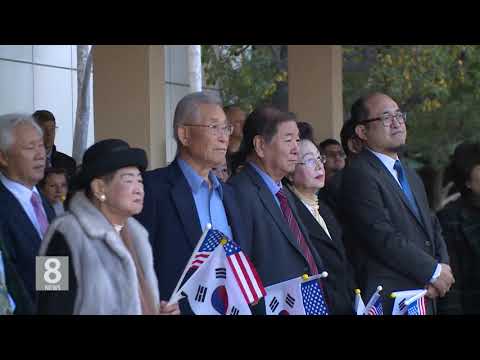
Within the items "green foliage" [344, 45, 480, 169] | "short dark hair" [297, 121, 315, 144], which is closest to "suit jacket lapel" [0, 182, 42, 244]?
"short dark hair" [297, 121, 315, 144]

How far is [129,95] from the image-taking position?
7773 mm

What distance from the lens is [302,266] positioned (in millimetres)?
6375

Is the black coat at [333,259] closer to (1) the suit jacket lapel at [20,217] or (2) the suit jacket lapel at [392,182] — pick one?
(2) the suit jacket lapel at [392,182]

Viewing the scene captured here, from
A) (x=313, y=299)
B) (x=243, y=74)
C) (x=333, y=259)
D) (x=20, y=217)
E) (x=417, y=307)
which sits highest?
(x=243, y=74)

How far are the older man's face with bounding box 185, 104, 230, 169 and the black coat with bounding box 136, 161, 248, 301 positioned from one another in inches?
8.2

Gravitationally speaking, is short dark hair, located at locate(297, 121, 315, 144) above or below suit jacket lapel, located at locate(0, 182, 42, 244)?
above

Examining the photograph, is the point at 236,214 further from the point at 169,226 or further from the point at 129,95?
the point at 129,95

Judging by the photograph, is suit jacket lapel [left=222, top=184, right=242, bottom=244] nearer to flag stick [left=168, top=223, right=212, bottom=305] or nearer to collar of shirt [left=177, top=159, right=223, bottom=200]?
collar of shirt [left=177, top=159, right=223, bottom=200]

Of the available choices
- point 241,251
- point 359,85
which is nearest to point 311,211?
point 241,251

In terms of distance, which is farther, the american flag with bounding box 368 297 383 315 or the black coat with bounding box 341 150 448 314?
the black coat with bounding box 341 150 448 314

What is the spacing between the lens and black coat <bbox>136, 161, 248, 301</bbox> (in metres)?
5.70

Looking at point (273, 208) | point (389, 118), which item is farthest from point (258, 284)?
point (389, 118)

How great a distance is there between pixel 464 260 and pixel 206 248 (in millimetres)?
2656

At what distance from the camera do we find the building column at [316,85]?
1028 cm
